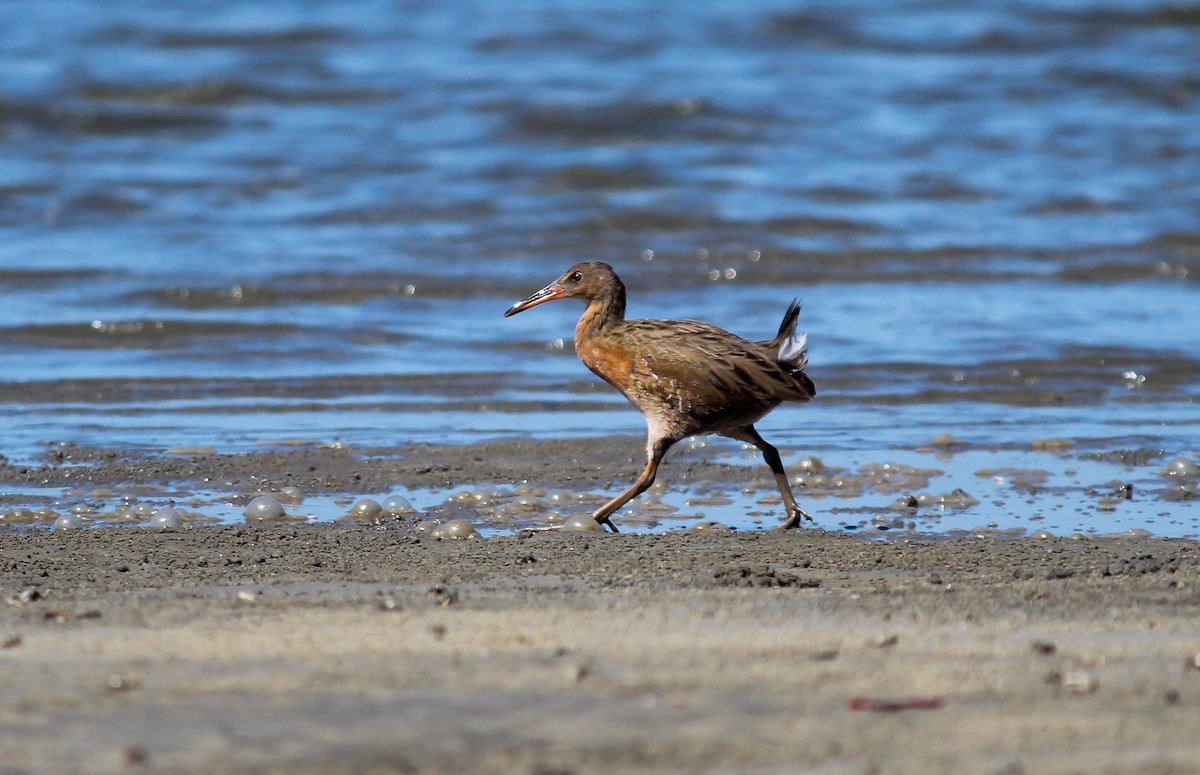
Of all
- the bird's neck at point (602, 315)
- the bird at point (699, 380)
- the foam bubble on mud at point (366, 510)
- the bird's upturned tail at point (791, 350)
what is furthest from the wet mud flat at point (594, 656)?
the bird's neck at point (602, 315)

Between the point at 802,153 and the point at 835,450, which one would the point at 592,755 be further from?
the point at 802,153

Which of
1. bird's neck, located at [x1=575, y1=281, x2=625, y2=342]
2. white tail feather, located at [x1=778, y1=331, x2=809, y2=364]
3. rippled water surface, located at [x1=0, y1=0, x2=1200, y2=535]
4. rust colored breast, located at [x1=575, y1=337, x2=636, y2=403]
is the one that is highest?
bird's neck, located at [x1=575, y1=281, x2=625, y2=342]

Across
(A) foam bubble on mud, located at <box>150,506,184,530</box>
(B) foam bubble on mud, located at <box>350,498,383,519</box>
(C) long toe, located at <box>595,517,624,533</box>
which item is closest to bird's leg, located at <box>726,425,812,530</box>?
(C) long toe, located at <box>595,517,624,533</box>

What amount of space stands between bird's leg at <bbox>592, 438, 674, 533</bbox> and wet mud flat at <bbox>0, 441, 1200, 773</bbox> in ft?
2.51

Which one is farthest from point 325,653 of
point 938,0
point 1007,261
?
point 938,0

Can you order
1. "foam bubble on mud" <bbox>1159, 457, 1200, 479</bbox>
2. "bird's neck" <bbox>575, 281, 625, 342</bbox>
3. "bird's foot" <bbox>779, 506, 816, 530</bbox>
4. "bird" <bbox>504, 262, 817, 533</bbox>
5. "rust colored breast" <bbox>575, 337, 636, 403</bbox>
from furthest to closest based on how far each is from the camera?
"bird's neck" <bbox>575, 281, 625, 342</bbox> < "foam bubble on mud" <bbox>1159, 457, 1200, 479</bbox> < "rust colored breast" <bbox>575, 337, 636, 403</bbox> < "bird" <bbox>504, 262, 817, 533</bbox> < "bird's foot" <bbox>779, 506, 816, 530</bbox>

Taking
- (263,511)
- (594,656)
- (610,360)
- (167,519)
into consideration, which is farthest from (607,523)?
(594,656)

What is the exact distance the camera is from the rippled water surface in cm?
998

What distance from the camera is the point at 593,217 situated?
16.4 metres

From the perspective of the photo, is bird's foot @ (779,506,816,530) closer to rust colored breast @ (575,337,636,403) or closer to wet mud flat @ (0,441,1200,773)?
wet mud flat @ (0,441,1200,773)

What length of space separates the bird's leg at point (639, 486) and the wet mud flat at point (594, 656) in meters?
0.76

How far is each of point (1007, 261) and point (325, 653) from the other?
1139 centimetres

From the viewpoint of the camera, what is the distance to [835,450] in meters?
8.79

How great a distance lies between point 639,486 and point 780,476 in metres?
0.64
